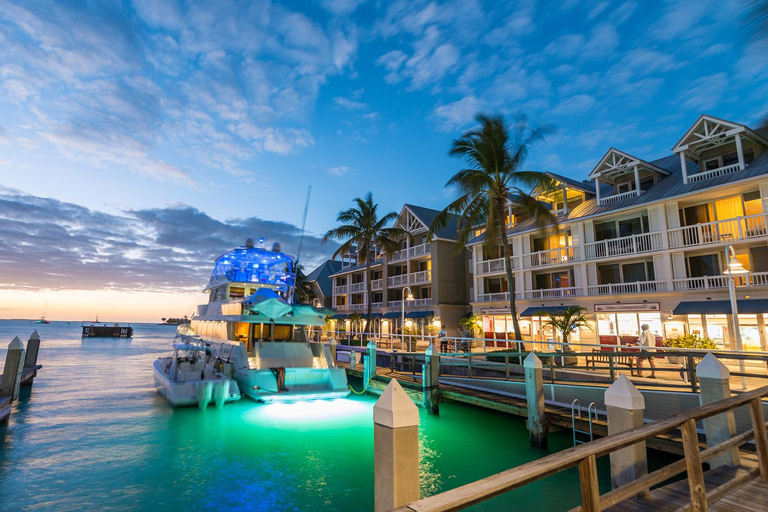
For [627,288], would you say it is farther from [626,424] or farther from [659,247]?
[626,424]

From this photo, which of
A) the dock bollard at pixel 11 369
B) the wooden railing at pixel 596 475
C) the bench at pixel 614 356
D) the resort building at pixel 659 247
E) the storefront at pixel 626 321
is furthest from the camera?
the storefront at pixel 626 321

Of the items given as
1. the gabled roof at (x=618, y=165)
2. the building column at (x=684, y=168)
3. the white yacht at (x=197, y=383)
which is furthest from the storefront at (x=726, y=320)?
the white yacht at (x=197, y=383)

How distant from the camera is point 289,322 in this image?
1734 centimetres

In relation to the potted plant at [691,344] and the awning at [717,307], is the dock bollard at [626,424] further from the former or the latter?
the awning at [717,307]

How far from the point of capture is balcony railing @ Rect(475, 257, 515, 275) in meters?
28.5

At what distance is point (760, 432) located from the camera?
181 inches

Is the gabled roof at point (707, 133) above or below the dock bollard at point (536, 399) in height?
above

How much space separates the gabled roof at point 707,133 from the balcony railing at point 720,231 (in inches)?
154

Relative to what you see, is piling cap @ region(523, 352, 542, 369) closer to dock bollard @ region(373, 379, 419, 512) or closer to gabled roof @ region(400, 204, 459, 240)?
dock bollard @ region(373, 379, 419, 512)

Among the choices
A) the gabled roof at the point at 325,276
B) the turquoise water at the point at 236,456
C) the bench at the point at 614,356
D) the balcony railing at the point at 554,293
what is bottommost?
the turquoise water at the point at 236,456

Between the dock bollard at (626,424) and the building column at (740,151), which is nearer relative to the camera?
the dock bollard at (626,424)

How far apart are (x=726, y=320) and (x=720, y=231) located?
4.18 m

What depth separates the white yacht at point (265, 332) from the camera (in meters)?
15.3

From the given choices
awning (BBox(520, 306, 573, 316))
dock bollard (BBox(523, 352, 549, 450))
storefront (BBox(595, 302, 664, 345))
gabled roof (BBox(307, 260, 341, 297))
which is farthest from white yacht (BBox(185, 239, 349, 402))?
gabled roof (BBox(307, 260, 341, 297))
